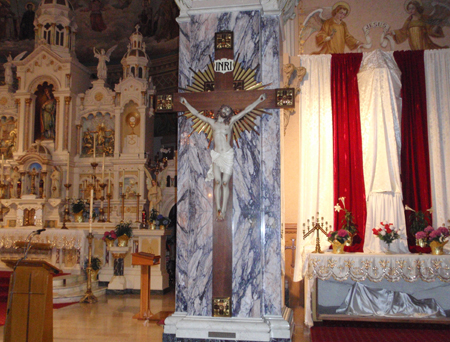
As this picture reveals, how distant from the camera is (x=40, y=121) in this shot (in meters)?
12.0

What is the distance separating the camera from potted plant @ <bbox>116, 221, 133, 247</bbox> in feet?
32.8

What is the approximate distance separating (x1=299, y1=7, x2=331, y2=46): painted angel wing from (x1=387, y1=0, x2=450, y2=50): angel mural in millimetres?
1208

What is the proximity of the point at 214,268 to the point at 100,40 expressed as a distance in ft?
37.9

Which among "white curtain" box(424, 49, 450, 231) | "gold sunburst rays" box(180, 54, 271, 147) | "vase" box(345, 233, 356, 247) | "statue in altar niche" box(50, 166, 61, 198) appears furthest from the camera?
"statue in altar niche" box(50, 166, 61, 198)

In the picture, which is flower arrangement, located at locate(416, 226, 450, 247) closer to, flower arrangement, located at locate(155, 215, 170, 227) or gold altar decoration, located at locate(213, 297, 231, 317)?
gold altar decoration, located at locate(213, 297, 231, 317)

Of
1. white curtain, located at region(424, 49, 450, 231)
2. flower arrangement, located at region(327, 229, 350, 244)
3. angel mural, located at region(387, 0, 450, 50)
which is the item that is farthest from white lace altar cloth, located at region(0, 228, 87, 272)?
angel mural, located at region(387, 0, 450, 50)

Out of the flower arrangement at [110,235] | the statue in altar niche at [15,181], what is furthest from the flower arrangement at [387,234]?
the statue in altar niche at [15,181]

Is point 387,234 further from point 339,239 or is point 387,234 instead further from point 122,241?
point 122,241

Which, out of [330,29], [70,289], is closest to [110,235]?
[70,289]

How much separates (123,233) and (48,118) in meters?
3.98

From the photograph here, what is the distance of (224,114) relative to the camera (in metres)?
5.32

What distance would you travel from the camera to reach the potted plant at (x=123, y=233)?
10008 mm

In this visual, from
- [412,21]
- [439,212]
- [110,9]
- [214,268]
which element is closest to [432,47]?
[412,21]

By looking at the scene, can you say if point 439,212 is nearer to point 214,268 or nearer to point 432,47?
point 432,47
